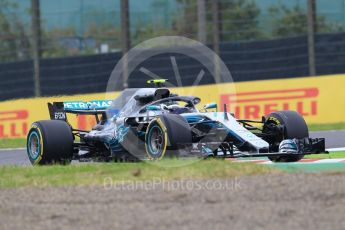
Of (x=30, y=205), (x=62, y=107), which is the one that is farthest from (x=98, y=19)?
(x=30, y=205)

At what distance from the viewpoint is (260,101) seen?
22.9 m

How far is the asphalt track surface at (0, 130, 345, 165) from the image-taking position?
16312mm

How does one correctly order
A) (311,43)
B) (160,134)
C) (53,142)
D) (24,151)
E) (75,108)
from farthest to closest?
(311,43) < (24,151) < (75,108) < (53,142) < (160,134)

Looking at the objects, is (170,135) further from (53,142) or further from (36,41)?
(36,41)

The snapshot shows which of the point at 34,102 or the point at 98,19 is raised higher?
the point at 98,19

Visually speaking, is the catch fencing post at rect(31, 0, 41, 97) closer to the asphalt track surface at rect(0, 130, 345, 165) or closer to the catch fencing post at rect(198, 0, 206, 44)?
the catch fencing post at rect(198, 0, 206, 44)

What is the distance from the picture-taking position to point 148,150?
12758 mm

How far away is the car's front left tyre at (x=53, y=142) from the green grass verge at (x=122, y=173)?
1733 mm

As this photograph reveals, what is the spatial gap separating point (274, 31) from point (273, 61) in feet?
2.92

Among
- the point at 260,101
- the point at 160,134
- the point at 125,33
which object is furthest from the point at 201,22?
the point at 160,134

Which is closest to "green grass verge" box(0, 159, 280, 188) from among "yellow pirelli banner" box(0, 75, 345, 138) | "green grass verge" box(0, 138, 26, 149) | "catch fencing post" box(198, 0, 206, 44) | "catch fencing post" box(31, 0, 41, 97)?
"green grass verge" box(0, 138, 26, 149)

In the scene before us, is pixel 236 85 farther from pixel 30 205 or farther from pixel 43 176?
pixel 30 205

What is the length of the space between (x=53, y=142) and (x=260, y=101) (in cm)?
1055

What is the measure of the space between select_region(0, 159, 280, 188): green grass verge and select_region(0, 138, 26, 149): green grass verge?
30.7ft
